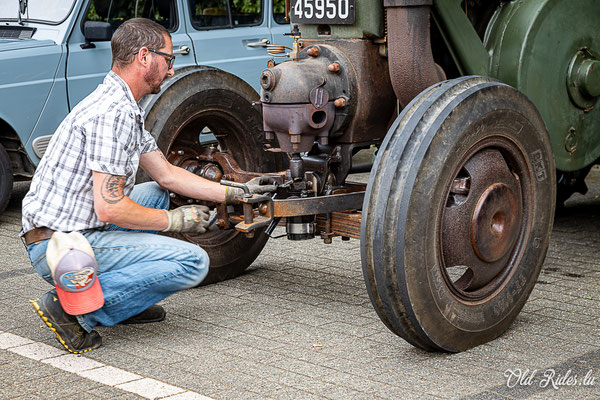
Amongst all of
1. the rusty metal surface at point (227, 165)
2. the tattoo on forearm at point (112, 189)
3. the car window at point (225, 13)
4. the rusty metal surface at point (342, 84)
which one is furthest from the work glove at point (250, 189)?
the car window at point (225, 13)

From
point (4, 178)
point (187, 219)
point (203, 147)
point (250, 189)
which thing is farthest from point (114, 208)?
point (4, 178)

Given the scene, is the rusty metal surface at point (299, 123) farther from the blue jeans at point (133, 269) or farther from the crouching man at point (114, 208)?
the blue jeans at point (133, 269)

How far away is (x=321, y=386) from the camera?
3.82 metres

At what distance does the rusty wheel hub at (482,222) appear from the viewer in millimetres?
4090

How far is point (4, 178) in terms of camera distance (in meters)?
7.66

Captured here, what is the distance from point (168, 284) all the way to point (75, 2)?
4.34 meters

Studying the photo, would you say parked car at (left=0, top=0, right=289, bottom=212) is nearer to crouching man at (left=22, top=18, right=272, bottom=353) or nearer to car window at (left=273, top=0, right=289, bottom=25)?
car window at (left=273, top=0, right=289, bottom=25)

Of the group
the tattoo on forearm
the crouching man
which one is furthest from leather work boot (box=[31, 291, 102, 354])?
the tattoo on forearm

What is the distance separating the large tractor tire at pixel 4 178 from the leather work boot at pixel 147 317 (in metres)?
3.39

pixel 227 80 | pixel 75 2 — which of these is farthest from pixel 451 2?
pixel 75 2

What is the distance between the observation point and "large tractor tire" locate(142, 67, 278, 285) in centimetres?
530

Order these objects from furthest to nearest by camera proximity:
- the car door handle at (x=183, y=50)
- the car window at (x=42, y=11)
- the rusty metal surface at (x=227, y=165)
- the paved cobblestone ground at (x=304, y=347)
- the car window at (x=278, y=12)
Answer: the car window at (x=278, y=12) → the car door handle at (x=183, y=50) → the car window at (x=42, y=11) → the rusty metal surface at (x=227, y=165) → the paved cobblestone ground at (x=304, y=347)

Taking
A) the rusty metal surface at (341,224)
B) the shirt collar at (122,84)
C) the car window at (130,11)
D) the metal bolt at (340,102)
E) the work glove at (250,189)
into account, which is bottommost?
the rusty metal surface at (341,224)

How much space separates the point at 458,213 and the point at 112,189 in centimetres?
162
